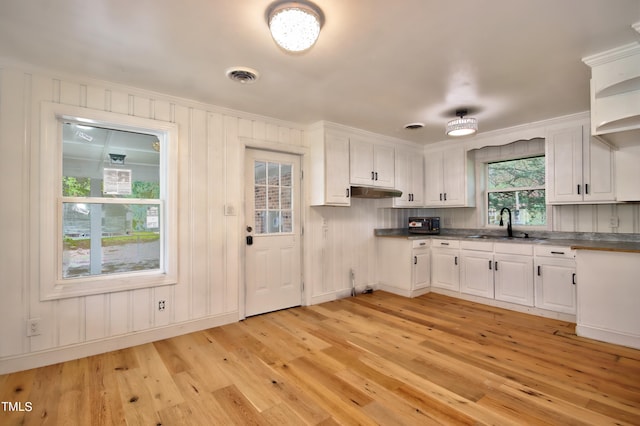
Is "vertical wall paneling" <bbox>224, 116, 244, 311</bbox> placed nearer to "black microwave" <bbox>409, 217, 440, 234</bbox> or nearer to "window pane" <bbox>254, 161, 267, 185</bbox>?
"window pane" <bbox>254, 161, 267, 185</bbox>

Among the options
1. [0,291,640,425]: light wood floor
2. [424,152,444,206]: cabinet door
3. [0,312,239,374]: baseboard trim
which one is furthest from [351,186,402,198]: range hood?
[0,312,239,374]: baseboard trim

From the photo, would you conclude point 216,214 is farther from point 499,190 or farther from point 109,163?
point 499,190

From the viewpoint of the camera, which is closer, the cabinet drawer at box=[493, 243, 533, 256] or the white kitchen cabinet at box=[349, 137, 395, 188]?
the cabinet drawer at box=[493, 243, 533, 256]

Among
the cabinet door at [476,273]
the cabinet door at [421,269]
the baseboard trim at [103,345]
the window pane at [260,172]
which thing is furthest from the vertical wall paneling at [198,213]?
the cabinet door at [476,273]

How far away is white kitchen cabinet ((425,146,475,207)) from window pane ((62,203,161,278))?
13.5 feet

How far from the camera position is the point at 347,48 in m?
2.23

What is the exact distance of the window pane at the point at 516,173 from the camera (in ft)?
14.3

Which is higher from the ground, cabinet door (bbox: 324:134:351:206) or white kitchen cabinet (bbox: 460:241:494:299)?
cabinet door (bbox: 324:134:351:206)

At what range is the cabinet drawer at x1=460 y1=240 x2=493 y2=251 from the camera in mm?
4117

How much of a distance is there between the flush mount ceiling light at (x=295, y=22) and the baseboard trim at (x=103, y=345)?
111 inches

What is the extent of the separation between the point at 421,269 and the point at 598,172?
2.39 m

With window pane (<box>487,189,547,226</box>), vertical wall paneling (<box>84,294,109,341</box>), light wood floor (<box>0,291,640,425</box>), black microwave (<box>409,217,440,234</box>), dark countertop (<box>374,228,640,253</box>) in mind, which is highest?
window pane (<box>487,189,547,226</box>)

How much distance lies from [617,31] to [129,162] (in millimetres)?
4070

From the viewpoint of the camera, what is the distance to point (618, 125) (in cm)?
238
